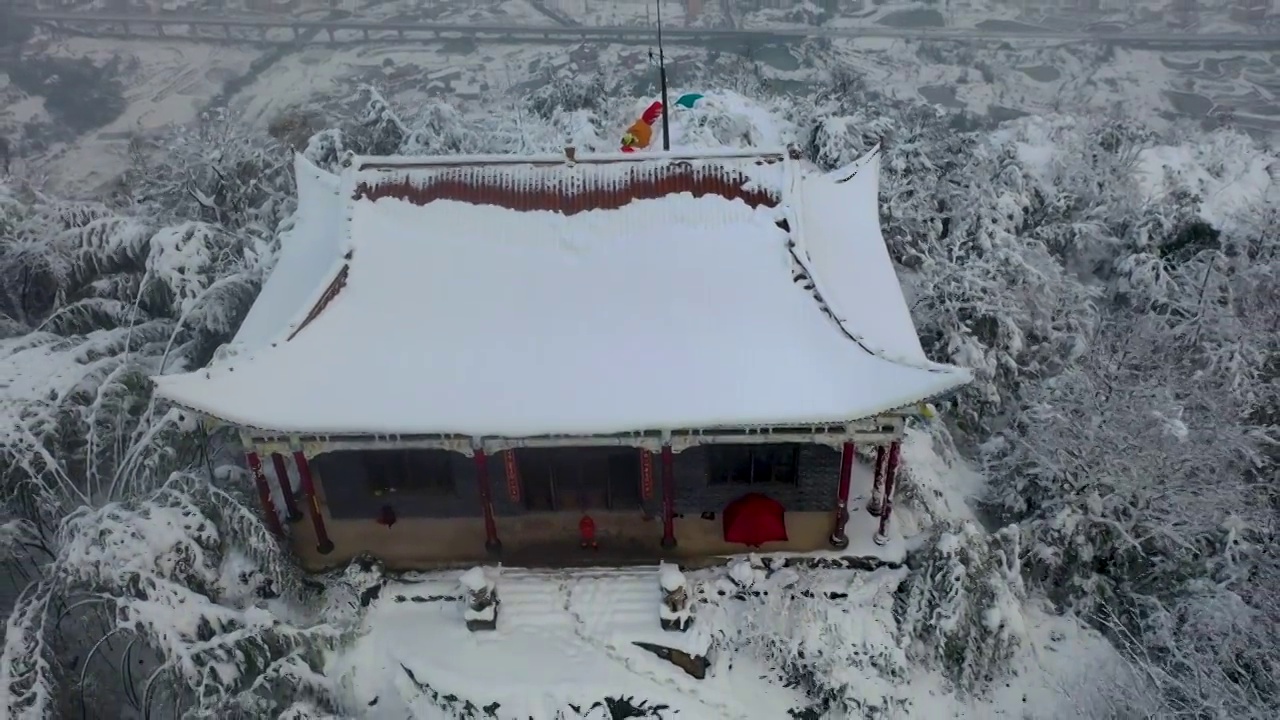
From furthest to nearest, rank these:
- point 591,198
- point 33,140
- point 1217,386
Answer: point 33,140
point 1217,386
point 591,198

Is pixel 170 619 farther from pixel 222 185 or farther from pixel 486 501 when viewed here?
pixel 222 185

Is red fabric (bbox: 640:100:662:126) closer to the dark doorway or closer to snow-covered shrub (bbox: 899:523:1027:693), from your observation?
the dark doorway

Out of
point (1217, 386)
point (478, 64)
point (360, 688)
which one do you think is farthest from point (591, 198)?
point (478, 64)

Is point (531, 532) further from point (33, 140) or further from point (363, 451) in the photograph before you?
point (33, 140)

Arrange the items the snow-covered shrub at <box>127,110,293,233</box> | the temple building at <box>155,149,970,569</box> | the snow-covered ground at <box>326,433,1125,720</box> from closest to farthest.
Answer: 1. the temple building at <box>155,149,970,569</box>
2. the snow-covered ground at <box>326,433,1125,720</box>
3. the snow-covered shrub at <box>127,110,293,233</box>

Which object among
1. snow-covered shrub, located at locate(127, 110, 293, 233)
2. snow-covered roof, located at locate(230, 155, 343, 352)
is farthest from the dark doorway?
snow-covered shrub, located at locate(127, 110, 293, 233)

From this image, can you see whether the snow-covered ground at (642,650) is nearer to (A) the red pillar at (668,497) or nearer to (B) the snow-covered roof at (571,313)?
(A) the red pillar at (668,497)

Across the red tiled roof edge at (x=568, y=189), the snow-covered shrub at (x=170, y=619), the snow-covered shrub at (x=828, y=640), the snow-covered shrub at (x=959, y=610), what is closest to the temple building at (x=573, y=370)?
the red tiled roof edge at (x=568, y=189)
